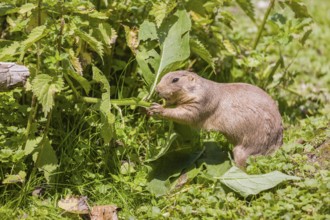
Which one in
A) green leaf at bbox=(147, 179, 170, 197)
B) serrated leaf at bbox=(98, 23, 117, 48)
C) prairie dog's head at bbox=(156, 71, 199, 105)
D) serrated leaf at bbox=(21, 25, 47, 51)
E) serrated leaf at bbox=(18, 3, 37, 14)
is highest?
serrated leaf at bbox=(18, 3, 37, 14)

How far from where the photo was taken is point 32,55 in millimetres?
4238

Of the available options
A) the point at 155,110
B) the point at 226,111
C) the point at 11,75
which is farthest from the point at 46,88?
the point at 226,111

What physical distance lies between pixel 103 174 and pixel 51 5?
1.26 meters

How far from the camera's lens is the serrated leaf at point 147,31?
14.2ft

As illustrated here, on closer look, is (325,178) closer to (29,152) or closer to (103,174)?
(103,174)

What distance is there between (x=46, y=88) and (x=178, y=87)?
37.7 inches

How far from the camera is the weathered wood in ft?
11.9

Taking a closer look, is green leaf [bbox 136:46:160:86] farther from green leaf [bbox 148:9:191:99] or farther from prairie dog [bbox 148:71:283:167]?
prairie dog [bbox 148:71:283:167]

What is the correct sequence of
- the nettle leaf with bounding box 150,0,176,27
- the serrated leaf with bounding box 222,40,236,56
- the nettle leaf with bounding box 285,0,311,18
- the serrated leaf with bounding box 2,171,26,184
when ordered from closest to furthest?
1. the serrated leaf with bounding box 2,171,26,184
2. the nettle leaf with bounding box 150,0,176,27
3. the nettle leaf with bounding box 285,0,311,18
4. the serrated leaf with bounding box 222,40,236,56

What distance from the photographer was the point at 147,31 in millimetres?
4359

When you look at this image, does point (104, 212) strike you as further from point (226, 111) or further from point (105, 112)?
point (226, 111)

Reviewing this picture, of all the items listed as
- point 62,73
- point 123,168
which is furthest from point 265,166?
point 62,73

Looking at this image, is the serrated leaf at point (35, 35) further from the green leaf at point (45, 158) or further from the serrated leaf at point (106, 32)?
the green leaf at point (45, 158)

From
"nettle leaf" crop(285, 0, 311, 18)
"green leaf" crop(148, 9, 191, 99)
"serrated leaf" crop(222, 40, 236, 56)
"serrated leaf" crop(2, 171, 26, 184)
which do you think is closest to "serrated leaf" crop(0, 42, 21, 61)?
"serrated leaf" crop(2, 171, 26, 184)
